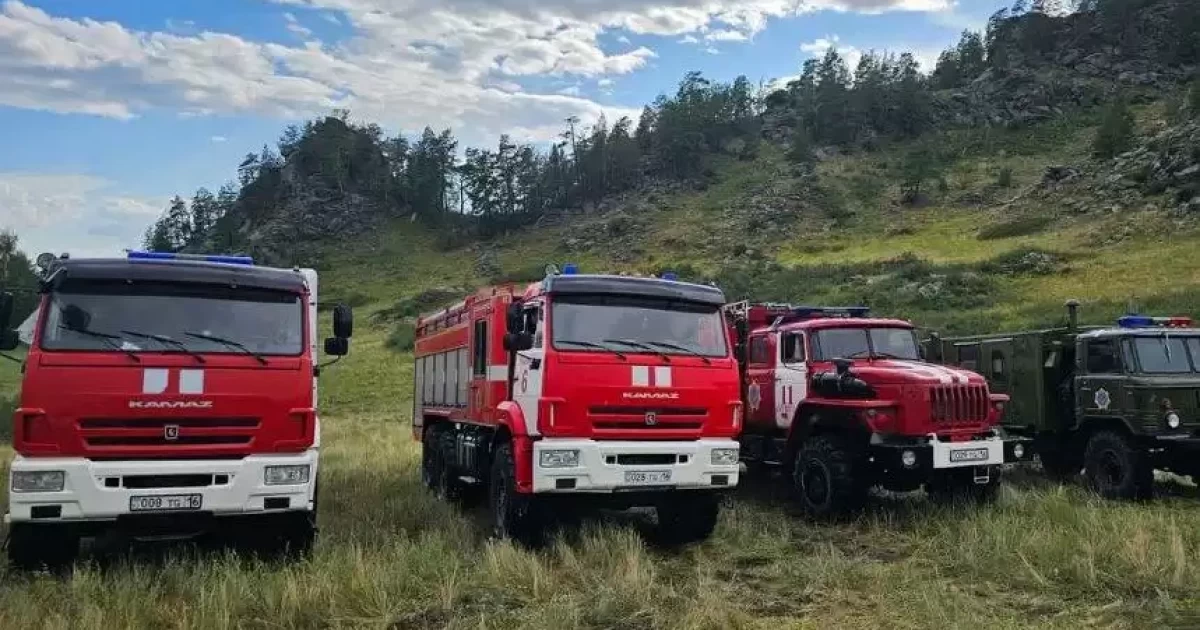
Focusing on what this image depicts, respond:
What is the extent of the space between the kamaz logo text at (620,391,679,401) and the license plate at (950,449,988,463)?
3527mm

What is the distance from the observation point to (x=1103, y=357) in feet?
38.8

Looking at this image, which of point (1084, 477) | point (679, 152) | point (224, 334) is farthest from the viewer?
point (679, 152)

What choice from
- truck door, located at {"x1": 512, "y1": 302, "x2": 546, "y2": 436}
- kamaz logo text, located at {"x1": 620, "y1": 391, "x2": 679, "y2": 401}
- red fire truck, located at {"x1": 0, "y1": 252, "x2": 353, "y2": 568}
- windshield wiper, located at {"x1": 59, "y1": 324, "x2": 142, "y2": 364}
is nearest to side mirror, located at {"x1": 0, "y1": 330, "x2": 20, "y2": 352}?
red fire truck, located at {"x1": 0, "y1": 252, "x2": 353, "y2": 568}

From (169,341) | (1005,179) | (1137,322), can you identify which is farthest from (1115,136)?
(169,341)

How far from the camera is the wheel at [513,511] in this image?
340 inches

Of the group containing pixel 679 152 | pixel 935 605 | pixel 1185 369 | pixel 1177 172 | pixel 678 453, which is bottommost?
pixel 935 605

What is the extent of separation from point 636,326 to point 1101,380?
685cm

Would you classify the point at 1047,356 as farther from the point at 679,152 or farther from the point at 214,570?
the point at 679,152

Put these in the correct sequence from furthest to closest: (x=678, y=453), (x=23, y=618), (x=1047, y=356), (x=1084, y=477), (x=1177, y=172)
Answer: (x=1177, y=172)
(x=1047, y=356)
(x=1084, y=477)
(x=678, y=453)
(x=23, y=618)

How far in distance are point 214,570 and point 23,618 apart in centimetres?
147

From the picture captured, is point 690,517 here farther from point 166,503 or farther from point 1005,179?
point 1005,179

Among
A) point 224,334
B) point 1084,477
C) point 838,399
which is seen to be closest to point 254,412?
point 224,334

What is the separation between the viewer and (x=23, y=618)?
6.05 m

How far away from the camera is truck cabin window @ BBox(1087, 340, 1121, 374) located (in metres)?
11.6
